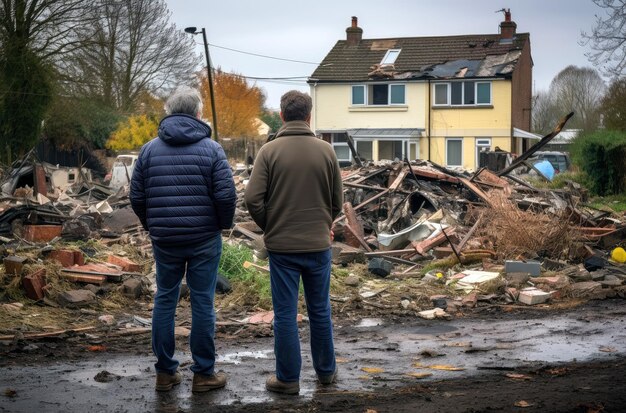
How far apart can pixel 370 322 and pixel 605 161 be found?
897 inches

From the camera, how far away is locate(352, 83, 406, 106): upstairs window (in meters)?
50.5

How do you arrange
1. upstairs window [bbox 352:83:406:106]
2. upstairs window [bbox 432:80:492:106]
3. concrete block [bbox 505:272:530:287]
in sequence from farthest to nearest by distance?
1. upstairs window [bbox 352:83:406:106]
2. upstairs window [bbox 432:80:492:106]
3. concrete block [bbox 505:272:530:287]

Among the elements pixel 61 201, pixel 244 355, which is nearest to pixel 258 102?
pixel 61 201

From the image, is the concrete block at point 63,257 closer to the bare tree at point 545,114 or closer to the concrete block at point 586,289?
the concrete block at point 586,289

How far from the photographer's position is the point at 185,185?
6.04 metres

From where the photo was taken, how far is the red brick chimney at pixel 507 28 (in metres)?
52.3

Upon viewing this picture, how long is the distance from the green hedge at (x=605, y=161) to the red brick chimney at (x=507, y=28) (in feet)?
72.7

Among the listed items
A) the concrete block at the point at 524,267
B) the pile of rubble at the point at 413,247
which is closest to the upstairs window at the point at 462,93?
the pile of rubble at the point at 413,247

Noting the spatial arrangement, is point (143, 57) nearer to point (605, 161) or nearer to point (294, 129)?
point (605, 161)

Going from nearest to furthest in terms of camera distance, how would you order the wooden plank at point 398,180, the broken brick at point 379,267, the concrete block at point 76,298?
the concrete block at point 76,298
the broken brick at point 379,267
the wooden plank at point 398,180

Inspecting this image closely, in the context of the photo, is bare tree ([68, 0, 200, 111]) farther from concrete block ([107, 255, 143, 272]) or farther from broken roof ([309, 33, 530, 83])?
concrete block ([107, 255, 143, 272])

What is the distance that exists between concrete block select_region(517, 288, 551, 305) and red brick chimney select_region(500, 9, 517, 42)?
143ft

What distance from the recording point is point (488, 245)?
46.4ft

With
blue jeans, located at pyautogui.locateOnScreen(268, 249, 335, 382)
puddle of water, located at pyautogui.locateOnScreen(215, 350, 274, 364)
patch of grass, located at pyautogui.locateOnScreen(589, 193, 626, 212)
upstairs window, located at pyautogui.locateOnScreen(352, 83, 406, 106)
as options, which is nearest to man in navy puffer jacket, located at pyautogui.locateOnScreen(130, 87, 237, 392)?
blue jeans, located at pyautogui.locateOnScreen(268, 249, 335, 382)
